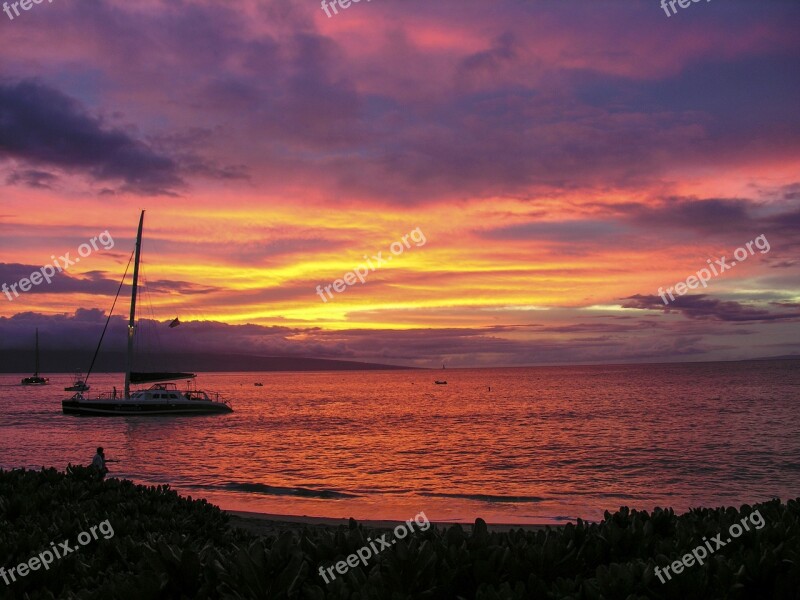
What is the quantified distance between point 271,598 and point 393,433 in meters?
51.8

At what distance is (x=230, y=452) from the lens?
137 ft

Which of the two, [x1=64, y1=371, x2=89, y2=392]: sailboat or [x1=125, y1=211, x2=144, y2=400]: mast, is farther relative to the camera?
[x1=64, y1=371, x2=89, y2=392]: sailboat

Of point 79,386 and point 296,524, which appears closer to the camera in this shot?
point 296,524

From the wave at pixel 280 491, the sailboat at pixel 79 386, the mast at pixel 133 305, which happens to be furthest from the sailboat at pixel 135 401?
the sailboat at pixel 79 386

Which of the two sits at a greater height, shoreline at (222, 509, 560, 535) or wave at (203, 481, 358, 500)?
shoreline at (222, 509, 560, 535)

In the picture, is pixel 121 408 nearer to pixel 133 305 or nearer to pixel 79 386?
pixel 133 305

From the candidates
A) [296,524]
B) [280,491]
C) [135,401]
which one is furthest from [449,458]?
[135,401]

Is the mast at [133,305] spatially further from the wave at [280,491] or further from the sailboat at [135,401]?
the wave at [280,491]

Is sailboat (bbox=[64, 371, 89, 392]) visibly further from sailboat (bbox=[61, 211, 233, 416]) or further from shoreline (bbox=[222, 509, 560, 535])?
shoreline (bbox=[222, 509, 560, 535])

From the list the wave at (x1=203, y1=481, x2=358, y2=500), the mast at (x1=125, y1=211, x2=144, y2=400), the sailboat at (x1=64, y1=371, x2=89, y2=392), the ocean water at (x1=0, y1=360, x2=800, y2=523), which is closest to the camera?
the ocean water at (x1=0, y1=360, x2=800, y2=523)

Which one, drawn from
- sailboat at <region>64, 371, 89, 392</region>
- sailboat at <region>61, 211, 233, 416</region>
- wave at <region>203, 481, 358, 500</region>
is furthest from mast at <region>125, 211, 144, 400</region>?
sailboat at <region>64, 371, 89, 392</region>

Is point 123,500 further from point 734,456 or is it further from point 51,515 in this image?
point 734,456

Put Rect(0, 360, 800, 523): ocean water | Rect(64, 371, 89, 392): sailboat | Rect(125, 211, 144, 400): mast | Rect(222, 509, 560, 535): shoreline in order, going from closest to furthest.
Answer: Rect(222, 509, 560, 535): shoreline < Rect(0, 360, 800, 523): ocean water < Rect(125, 211, 144, 400): mast < Rect(64, 371, 89, 392): sailboat

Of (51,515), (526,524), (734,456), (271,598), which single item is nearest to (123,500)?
(51,515)
